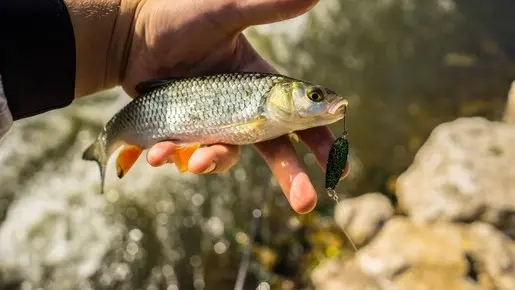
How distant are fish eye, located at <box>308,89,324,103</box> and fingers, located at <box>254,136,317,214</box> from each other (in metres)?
0.39

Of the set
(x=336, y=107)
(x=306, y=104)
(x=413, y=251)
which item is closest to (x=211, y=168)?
(x=306, y=104)

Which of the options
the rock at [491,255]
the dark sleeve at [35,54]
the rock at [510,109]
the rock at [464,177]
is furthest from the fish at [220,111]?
the rock at [510,109]

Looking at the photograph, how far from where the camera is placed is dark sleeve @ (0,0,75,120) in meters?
3.02

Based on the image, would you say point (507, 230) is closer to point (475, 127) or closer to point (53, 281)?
point (475, 127)

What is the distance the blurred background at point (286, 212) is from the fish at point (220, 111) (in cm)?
231

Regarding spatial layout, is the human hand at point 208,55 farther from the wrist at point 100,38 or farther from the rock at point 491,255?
the rock at point 491,255

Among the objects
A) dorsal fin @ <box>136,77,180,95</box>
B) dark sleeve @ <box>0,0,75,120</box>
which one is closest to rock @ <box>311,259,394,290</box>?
dorsal fin @ <box>136,77,180,95</box>

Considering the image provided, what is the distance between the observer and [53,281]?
521cm

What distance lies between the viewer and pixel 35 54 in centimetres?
311

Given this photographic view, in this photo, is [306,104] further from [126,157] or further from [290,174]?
[126,157]

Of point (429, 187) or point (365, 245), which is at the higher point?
point (429, 187)

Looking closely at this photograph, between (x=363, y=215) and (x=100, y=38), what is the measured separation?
10.1 feet

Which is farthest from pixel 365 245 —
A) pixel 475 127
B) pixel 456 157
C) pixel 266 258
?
pixel 475 127

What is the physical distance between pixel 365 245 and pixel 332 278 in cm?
56
